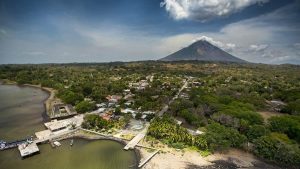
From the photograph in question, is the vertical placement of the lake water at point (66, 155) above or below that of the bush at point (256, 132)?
below

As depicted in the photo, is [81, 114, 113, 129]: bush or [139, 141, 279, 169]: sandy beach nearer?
[139, 141, 279, 169]: sandy beach

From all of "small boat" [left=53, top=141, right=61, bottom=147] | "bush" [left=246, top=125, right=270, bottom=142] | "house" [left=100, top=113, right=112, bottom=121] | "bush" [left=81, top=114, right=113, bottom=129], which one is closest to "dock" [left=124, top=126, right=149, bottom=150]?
"bush" [left=81, top=114, right=113, bottom=129]

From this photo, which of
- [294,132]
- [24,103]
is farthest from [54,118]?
[294,132]

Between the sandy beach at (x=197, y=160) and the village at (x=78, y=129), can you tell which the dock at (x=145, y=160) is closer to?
the village at (x=78, y=129)

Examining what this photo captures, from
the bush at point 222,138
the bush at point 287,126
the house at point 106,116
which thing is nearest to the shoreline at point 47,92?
the house at point 106,116

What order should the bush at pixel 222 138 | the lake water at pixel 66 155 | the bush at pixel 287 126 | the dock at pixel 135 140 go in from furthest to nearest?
the bush at pixel 287 126 → the dock at pixel 135 140 → the bush at pixel 222 138 → the lake water at pixel 66 155

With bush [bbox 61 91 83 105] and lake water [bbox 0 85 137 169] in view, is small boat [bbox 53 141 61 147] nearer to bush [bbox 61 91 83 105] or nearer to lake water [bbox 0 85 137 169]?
lake water [bbox 0 85 137 169]

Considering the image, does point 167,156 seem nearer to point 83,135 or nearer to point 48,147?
point 83,135

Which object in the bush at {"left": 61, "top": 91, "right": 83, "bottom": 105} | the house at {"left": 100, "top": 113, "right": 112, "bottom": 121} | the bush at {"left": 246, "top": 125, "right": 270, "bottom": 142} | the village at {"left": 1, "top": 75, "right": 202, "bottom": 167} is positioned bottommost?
the village at {"left": 1, "top": 75, "right": 202, "bottom": 167}

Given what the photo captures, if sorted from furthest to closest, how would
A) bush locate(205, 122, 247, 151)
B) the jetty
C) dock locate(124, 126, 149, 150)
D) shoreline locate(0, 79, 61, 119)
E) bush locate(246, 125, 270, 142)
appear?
1. shoreline locate(0, 79, 61, 119)
2. bush locate(246, 125, 270, 142)
3. dock locate(124, 126, 149, 150)
4. the jetty
5. bush locate(205, 122, 247, 151)

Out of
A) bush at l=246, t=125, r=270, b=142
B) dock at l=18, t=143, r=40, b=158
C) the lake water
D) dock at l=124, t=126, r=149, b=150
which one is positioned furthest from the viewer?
bush at l=246, t=125, r=270, b=142

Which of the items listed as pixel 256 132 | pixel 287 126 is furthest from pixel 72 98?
pixel 287 126
